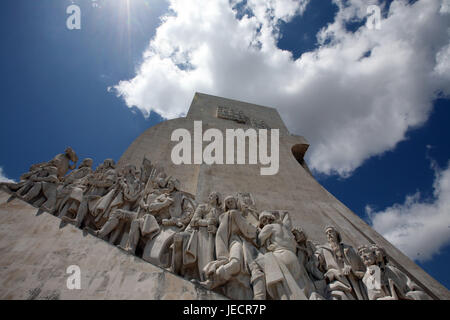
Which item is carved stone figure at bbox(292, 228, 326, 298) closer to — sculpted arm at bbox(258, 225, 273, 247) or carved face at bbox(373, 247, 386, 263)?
sculpted arm at bbox(258, 225, 273, 247)

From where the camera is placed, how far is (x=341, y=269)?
388 cm

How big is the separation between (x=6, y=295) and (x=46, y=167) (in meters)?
3.23

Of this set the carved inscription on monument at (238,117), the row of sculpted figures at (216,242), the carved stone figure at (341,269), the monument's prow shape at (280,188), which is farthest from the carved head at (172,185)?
the carved inscription on monument at (238,117)

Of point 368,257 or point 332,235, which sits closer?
point 368,257

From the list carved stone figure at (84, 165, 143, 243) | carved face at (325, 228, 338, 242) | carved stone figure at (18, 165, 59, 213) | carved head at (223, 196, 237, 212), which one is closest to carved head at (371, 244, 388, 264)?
carved face at (325, 228, 338, 242)

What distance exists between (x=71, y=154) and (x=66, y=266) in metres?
3.93

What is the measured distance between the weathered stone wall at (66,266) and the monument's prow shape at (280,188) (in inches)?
128

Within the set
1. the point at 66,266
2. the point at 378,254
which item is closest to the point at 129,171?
the point at 66,266

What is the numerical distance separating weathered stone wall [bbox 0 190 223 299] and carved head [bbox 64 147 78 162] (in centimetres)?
261

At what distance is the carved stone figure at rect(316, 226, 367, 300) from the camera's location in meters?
3.52

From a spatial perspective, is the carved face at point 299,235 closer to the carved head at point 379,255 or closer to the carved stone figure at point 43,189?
the carved head at point 379,255

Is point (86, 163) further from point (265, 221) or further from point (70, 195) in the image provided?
point (265, 221)

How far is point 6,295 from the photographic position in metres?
2.99
